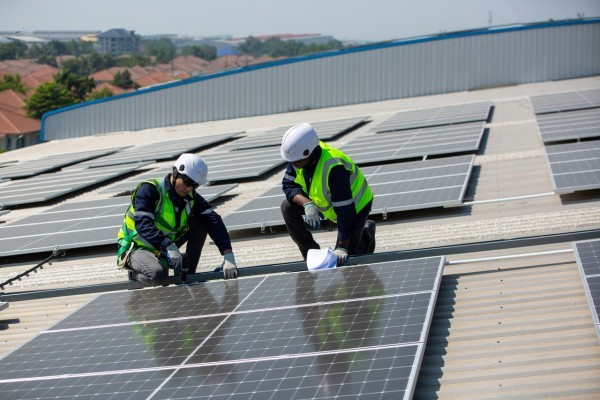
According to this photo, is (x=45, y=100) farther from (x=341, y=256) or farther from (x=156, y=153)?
(x=341, y=256)

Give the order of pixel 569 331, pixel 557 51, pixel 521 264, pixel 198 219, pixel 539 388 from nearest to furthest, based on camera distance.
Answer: pixel 539 388 < pixel 569 331 < pixel 521 264 < pixel 198 219 < pixel 557 51

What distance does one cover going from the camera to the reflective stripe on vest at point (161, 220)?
10.2 meters

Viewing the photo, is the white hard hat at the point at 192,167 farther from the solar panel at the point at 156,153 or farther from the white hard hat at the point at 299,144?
the solar panel at the point at 156,153

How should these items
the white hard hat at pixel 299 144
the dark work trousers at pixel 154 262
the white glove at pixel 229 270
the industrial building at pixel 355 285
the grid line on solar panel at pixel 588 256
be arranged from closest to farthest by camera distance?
the industrial building at pixel 355 285 → the grid line on solar panel at pixel 588 256 → the white glove at pixel 229 270 → the white hard hat at pixel 299 144 → the dark work trousers at pixel 154 262

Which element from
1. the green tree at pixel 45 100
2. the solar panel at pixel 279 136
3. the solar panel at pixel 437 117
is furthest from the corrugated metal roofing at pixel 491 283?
the green tree at pixel 45 100

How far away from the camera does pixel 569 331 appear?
7176 millimetres

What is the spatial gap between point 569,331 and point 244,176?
1209 cm

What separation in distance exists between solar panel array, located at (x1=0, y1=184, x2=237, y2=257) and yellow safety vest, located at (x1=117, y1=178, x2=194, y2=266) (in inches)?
106

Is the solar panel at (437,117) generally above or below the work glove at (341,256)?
below

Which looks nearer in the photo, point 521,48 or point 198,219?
point 198,219

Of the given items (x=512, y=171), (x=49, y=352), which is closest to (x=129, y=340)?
(x=49, y=352)

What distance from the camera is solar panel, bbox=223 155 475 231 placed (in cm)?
1308

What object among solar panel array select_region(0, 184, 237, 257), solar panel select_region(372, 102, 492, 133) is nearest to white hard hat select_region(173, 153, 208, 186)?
solar panel array select_region(0, 184, 237, 257)

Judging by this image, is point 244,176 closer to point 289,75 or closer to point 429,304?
point 429,304
